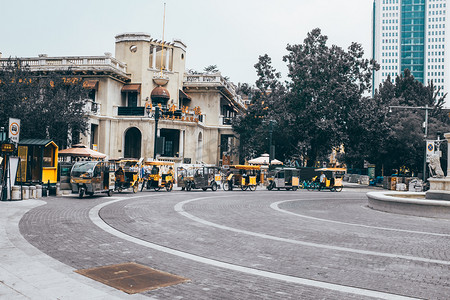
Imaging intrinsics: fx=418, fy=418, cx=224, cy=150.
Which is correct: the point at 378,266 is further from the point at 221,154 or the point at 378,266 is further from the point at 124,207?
the point at 221,154

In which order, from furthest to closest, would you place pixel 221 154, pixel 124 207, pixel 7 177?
pixel 221 154 < pixel 7 177 < pixel 124 207

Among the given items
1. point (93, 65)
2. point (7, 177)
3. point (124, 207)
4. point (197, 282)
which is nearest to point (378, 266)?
point (197, 282)

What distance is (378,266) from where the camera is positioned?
7516 mm

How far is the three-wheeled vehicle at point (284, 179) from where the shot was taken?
112ft

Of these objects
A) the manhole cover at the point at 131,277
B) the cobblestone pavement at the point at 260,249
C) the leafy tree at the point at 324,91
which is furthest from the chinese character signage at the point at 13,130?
the leafy tree at the point at 324,91

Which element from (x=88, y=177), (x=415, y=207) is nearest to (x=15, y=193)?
(x=88, y=177)

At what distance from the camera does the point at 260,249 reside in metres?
8.82

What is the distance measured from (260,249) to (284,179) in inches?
1012

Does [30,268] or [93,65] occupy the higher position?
[93,65]

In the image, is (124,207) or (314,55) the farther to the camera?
(314,55)

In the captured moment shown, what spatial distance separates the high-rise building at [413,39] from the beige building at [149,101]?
472 feet

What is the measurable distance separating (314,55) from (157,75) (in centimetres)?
1698

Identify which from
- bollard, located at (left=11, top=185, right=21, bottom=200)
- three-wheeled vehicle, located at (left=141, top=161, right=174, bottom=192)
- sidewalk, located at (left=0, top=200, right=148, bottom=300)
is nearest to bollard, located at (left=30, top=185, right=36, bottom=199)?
bollard, located at (left=11, top=185, right=21, bottom=200)

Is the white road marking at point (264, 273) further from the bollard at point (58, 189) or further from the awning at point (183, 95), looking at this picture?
the awning at point (183, 95)
